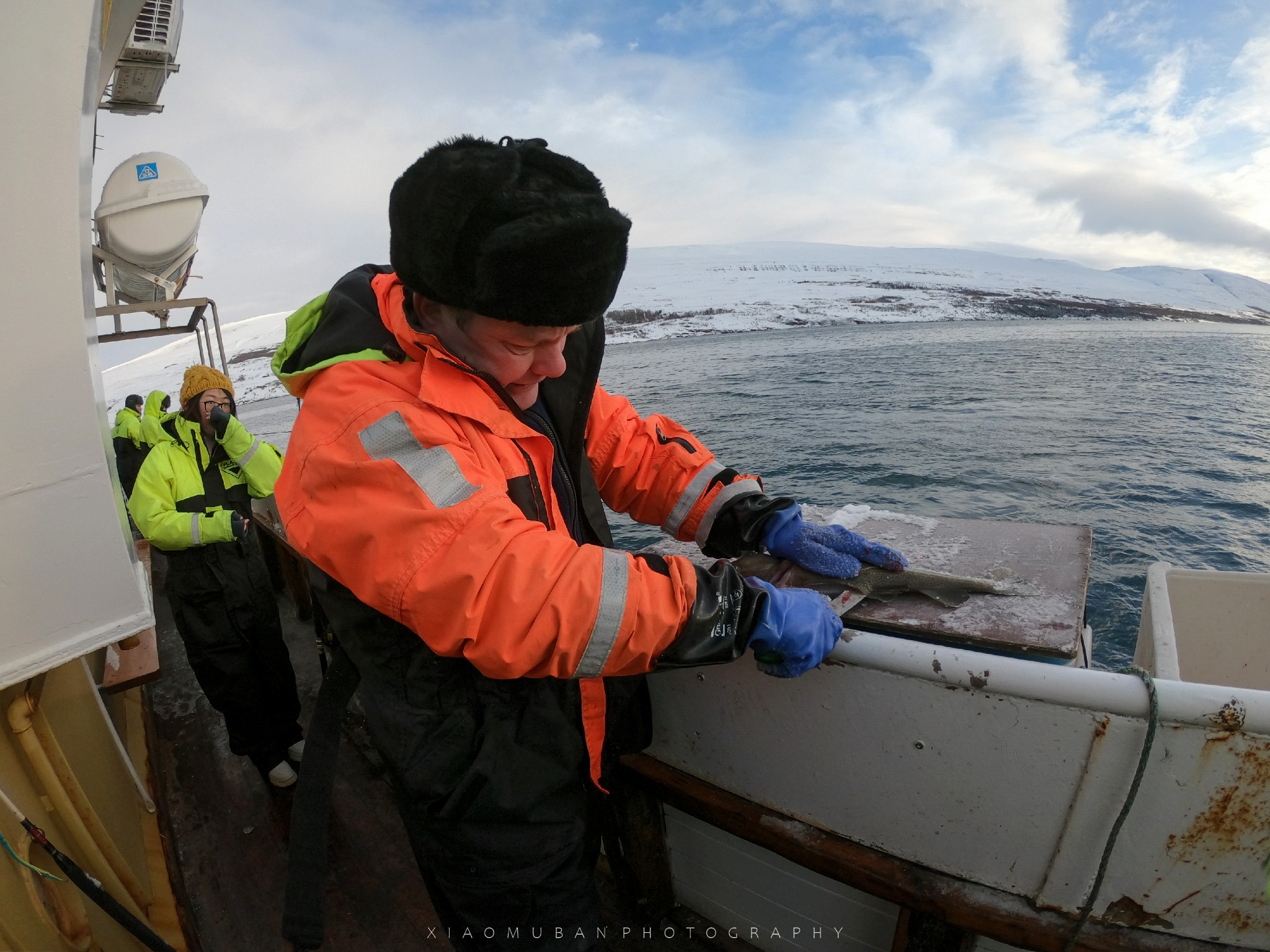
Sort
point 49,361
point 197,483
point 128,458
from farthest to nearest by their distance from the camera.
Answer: point 128,458
point 197,483
point 49,361

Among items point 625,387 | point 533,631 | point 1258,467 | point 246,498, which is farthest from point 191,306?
point 625,387

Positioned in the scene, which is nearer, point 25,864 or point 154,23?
point 25,864

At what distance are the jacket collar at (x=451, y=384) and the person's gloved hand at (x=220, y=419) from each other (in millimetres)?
2262

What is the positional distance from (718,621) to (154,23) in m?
4.25

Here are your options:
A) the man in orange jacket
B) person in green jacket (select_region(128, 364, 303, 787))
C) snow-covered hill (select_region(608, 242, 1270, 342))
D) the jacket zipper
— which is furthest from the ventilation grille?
snow-covered hill (select_region(608, 242, 1270, 342))

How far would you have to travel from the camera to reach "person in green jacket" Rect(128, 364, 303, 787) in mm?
2926

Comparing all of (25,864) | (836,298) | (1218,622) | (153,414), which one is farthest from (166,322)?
(836,298)

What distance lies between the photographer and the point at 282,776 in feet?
9.45

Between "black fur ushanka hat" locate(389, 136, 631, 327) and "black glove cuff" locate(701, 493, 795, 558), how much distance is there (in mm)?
884

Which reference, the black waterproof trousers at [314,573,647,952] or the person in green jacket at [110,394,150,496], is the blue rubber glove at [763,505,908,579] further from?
the person in green jacket at [110,394,150,496]

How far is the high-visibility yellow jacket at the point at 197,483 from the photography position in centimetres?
290

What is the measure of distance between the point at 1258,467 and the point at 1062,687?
36.8 feet

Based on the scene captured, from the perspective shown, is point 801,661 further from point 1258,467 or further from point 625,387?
point 625,387

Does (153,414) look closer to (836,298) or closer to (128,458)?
(128,458)
